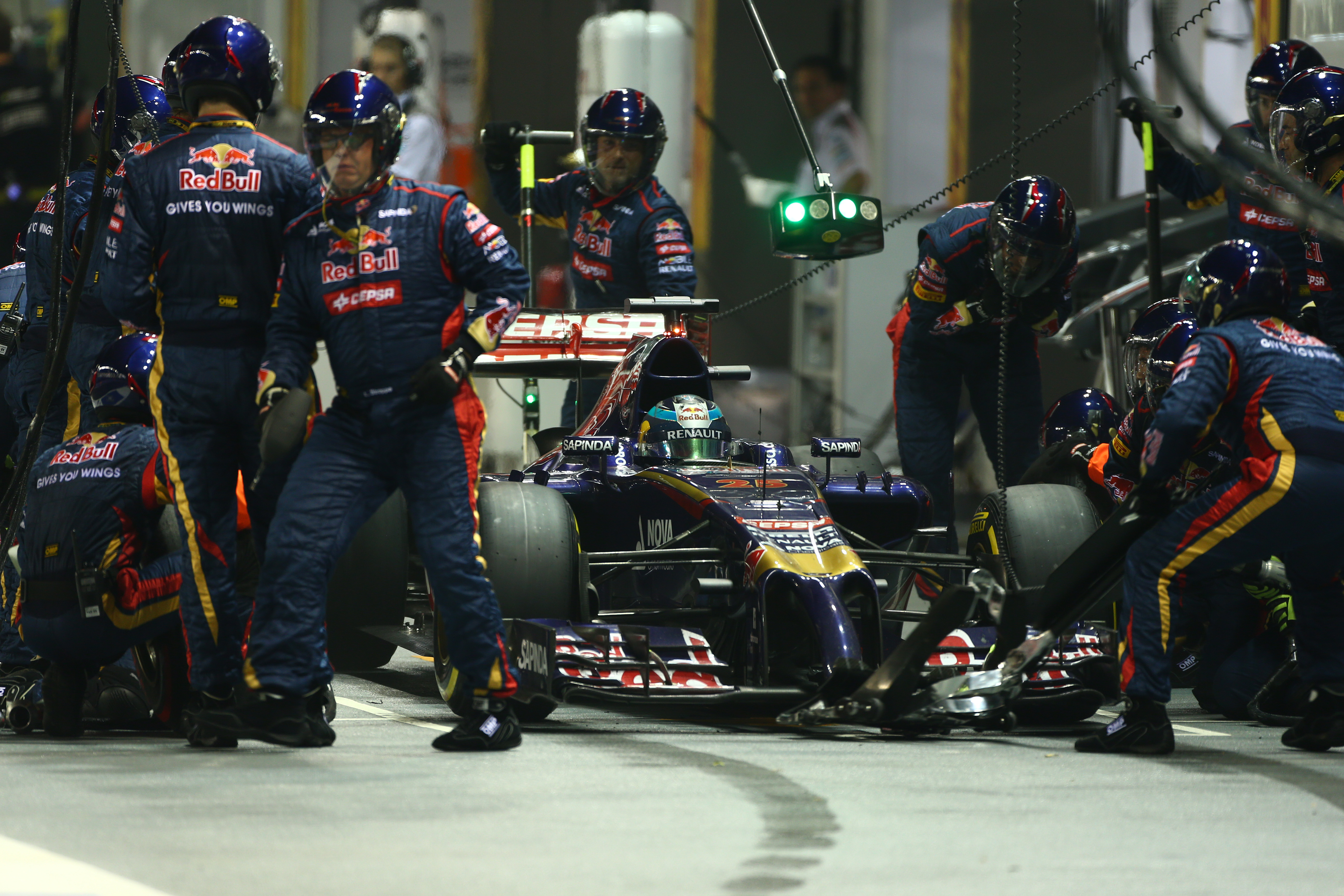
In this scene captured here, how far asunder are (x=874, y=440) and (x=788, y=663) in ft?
24.7

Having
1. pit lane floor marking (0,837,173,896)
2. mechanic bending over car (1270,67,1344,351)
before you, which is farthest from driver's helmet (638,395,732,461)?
pit lane floor marking (0,837,173,896)

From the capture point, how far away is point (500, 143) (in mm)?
9992

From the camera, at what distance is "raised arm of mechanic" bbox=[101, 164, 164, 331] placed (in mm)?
5980

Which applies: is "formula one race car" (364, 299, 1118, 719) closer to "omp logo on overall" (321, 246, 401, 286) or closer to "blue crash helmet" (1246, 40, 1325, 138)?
"omp logo on overall" (321, 246, 401, 286)

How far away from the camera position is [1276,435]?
19.6 ft

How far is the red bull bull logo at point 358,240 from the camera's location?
19.0ft

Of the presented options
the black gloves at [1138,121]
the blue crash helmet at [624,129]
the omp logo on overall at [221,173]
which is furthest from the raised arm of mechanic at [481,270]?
the blue crash helmet at [624,129]

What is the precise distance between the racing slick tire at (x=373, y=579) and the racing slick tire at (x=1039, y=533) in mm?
2415

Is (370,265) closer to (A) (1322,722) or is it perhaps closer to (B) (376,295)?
(B) (376,295)

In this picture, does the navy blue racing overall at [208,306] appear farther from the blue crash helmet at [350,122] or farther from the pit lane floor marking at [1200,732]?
the pit lane floor marking at [1200,732]

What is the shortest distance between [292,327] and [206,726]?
1307mm

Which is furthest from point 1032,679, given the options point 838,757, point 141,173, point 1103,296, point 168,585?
point 1103,296

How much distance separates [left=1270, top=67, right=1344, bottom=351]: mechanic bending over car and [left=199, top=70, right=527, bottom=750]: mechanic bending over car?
3.40 meters

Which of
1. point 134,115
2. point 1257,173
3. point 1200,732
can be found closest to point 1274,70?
point 1257,173
